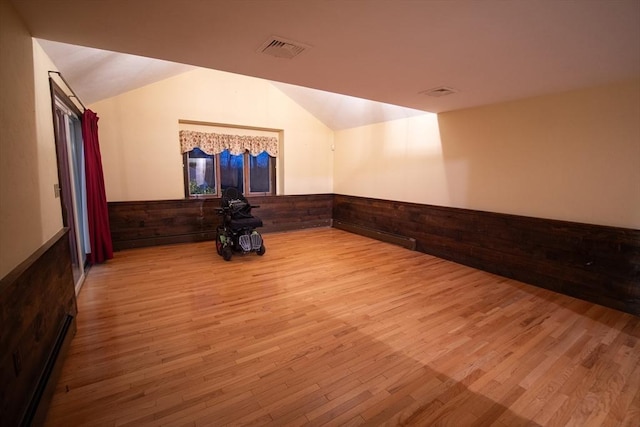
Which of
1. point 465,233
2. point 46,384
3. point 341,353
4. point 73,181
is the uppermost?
point 73,181

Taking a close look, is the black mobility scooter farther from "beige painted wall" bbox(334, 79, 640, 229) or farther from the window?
"beige painted wall" bbox(334, 79, 640, 229)

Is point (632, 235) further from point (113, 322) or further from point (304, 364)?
point (113, 322)

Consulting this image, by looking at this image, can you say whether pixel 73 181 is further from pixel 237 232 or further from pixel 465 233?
pixel 465 233

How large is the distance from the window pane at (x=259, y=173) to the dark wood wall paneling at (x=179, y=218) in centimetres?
44

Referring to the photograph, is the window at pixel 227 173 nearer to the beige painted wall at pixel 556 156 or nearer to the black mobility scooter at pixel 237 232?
the black mobility scooter at pixel 237 232

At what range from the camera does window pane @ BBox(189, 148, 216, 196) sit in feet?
18.7

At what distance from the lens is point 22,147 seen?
1.77 meters

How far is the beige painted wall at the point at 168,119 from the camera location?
4.77 m

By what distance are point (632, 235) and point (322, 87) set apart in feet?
11.8

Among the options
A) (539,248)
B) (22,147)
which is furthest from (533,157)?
(22,147)

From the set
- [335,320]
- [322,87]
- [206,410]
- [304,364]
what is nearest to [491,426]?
[304,364]

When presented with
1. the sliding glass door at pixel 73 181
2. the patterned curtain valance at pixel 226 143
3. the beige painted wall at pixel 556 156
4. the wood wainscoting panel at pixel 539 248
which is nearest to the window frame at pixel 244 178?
the patterned curtain valance at pixel 226 143

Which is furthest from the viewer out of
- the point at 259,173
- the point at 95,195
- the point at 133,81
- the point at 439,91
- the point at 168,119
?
the point at 259,173

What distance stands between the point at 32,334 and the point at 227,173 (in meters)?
4.72
